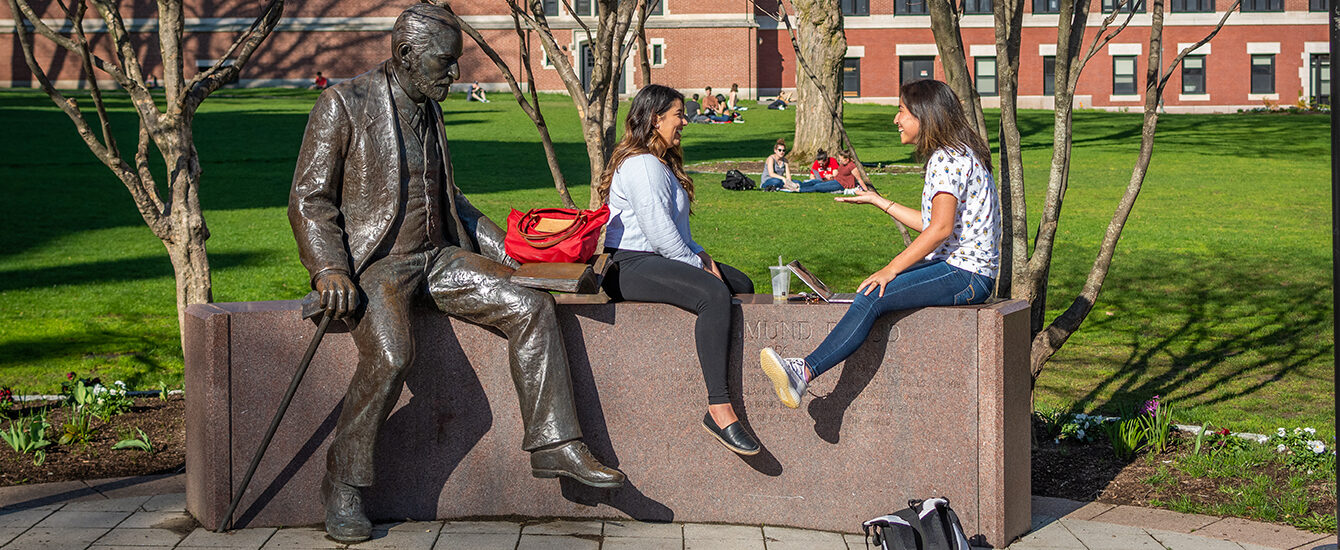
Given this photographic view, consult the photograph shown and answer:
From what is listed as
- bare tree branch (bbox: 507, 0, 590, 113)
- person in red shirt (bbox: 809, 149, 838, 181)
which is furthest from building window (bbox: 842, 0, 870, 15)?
bare tree branch (bbox: 507, 0, 590, 113)

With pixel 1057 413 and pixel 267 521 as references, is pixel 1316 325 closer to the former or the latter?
pixel 1057 413

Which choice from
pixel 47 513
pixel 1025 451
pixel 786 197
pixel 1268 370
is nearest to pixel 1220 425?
pixel 1268 370

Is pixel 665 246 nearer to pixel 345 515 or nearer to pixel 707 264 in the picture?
pixel 707 264

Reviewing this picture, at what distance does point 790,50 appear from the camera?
2078 inches

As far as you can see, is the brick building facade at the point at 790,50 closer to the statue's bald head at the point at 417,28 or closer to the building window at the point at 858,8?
the building window at the point at 858,8

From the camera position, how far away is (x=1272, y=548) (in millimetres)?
5480

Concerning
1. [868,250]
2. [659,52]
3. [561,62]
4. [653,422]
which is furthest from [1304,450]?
[659,52]

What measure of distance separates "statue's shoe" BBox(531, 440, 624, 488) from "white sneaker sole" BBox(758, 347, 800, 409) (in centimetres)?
74

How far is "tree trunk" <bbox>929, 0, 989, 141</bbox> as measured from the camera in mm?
6754

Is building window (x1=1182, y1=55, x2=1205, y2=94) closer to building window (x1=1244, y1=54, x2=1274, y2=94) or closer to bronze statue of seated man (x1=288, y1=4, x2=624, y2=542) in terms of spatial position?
building window (x1=1244, y1=54, x2=1274, y2=94)

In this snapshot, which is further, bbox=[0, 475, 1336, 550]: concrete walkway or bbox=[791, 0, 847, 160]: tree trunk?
bbox=[791, 0, 847, 160]: tree trunk

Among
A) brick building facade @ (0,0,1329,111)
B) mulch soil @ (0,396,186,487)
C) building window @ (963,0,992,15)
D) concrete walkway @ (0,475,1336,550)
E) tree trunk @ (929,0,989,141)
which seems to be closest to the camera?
concrete walkway @ (0,475,1336,550)

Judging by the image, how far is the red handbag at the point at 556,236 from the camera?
5457 mm

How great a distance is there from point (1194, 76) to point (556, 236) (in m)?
54.5
